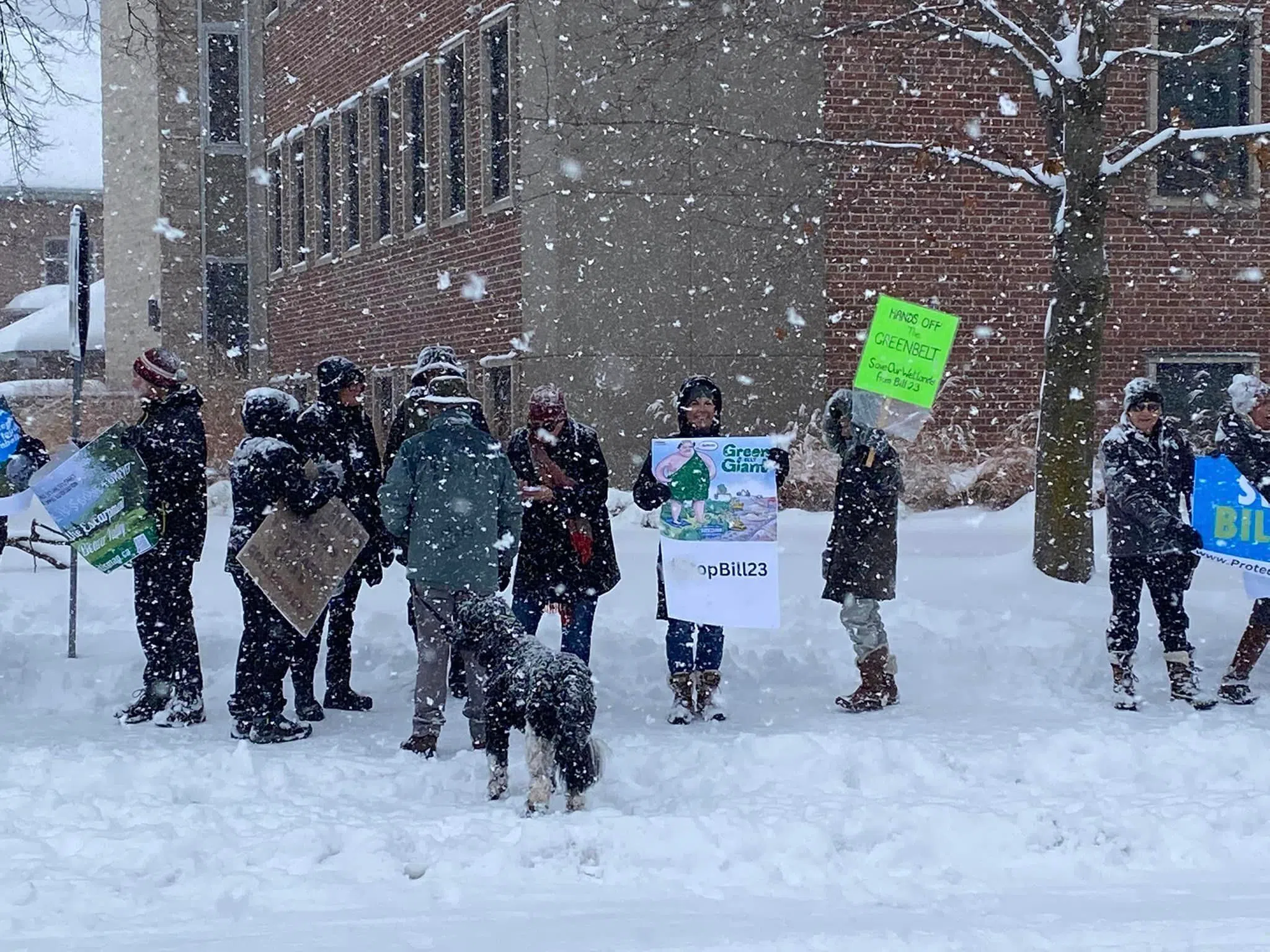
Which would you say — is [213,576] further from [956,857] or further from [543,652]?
[956,857]

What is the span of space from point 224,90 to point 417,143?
8.44m

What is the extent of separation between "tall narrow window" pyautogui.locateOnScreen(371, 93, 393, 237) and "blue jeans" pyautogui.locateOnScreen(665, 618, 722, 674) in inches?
467

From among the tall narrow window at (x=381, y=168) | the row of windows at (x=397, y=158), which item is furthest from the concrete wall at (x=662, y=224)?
the tall narrow window at (x=381, y=168)

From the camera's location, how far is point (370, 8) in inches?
758

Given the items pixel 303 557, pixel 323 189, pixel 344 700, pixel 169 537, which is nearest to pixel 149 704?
pixel 169 537

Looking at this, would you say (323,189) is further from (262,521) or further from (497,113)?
(262,521)

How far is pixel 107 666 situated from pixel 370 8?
1206cm

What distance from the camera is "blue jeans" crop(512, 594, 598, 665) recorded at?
810cm

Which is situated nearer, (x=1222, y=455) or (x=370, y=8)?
(x=1222, y=455)

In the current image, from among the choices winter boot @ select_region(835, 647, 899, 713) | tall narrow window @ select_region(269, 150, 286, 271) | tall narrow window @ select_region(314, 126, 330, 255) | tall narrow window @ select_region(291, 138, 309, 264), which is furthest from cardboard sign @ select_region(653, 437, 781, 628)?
tall narrow window @ select_region(269, 150, 286, 271)

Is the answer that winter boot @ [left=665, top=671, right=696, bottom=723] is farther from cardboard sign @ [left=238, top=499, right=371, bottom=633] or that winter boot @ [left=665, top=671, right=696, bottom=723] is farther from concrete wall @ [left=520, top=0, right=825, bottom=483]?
concrete wall @ [left=520, top=0, right=825, bottom=483]

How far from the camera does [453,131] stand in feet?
57.2

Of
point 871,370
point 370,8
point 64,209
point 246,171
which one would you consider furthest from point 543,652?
point 64,209

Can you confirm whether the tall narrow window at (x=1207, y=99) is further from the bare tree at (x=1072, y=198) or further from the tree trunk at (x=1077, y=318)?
the tree trunk at (x=1077, y=318)
